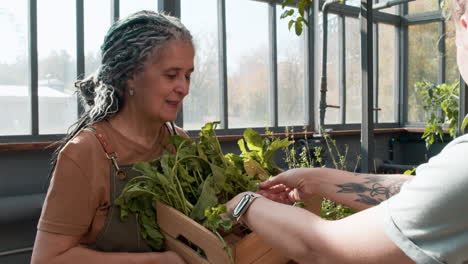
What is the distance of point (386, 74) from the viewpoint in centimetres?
678

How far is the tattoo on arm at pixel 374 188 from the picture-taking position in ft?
3.27

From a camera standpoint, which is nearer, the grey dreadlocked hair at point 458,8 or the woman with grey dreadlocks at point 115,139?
the grey dreadlocked hair at point 458,8

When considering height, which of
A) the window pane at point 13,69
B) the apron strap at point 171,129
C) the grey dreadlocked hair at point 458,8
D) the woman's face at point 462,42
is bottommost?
the apron strap at point 171,129

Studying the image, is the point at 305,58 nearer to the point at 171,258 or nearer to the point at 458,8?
the point at 171,258

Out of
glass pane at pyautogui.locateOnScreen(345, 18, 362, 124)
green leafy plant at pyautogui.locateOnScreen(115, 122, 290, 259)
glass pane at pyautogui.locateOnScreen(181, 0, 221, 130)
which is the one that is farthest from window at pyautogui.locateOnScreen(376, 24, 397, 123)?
green leafy plant at pyautogui.locateOnScreen(115, 122, 290, 259)

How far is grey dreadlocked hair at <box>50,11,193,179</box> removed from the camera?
126 cm

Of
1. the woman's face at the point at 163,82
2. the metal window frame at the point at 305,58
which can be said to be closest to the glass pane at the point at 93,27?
the metal window frame at the point at 305,58

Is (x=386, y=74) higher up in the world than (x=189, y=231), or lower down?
higher up

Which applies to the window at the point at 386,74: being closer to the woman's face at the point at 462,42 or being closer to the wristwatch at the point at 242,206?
the wristwatch at the point at 242,206

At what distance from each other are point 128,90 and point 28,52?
99.9 inches

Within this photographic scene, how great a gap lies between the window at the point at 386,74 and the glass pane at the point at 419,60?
0.26m

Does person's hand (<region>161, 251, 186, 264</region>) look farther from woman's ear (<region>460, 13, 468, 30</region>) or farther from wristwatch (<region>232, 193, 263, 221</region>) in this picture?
woman's ear (<region>460, 13, 468, 30</region>)

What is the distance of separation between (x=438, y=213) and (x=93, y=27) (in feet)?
12.0

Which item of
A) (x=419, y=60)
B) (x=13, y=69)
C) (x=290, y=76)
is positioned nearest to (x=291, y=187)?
(x=13, y=69)
